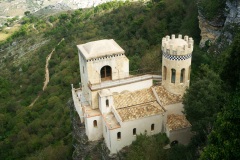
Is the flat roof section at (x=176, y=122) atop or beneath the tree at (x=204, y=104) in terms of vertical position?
beneath

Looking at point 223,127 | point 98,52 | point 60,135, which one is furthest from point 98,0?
point 223,127

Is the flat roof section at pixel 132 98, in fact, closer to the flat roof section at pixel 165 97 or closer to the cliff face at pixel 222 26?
the flat roof section at pixel 165 97

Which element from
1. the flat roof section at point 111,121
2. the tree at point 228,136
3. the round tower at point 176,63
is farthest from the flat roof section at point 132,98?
the tree at point 228,136

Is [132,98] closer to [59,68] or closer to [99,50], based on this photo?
[99,50]

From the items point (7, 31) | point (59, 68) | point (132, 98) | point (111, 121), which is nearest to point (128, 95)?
point (132, 98)

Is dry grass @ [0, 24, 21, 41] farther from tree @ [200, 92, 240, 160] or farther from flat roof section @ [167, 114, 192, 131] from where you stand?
tree @ [200, 92, 240, 160]

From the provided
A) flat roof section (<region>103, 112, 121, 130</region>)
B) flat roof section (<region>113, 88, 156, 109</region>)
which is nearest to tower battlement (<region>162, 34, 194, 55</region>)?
flat roof section (<region>113, 88, 156, 109</region>)
